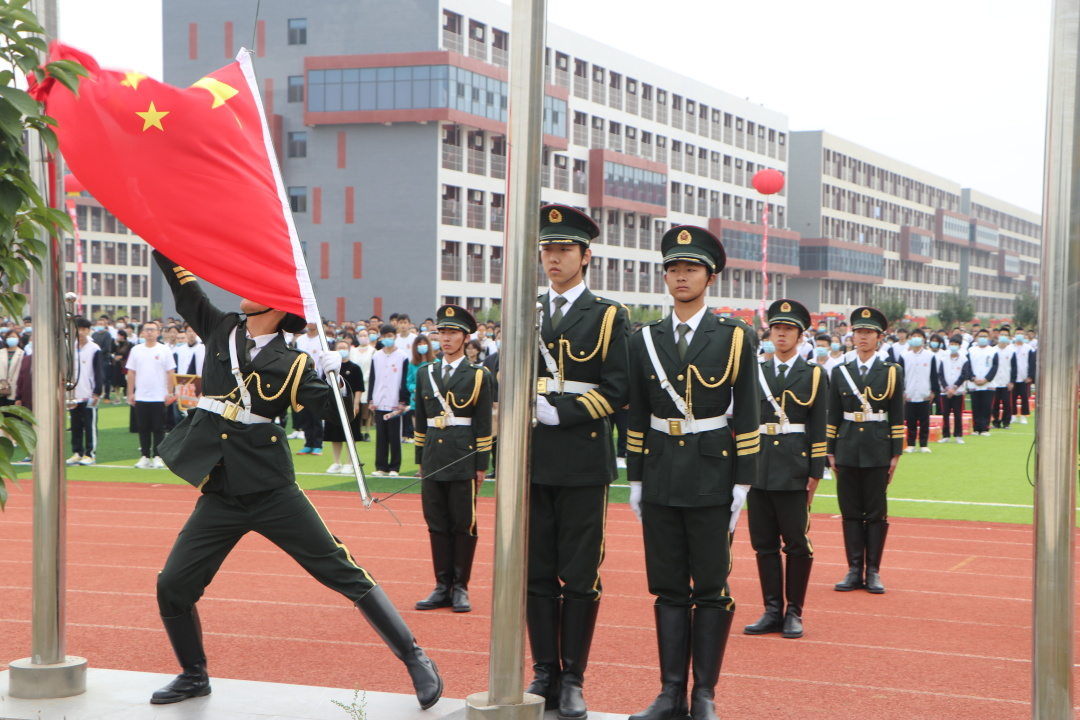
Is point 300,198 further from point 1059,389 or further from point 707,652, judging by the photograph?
point 1059,389

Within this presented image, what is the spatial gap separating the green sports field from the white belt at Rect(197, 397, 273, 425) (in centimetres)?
870

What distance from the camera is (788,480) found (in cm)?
740

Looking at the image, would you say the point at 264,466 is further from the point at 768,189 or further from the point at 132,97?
the point at 768,189

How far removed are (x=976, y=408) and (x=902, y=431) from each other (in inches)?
649

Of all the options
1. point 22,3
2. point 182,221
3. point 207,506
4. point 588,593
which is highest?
point 22,3

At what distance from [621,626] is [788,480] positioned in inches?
55.0

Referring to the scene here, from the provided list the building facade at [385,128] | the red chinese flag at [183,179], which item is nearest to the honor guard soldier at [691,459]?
→ the red chinese flag at [183,179]

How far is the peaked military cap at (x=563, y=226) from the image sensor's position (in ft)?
18.0

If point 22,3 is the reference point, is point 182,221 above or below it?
below

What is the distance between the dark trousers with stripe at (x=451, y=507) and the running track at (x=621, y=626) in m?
0.57

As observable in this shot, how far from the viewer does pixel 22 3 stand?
382 centimetres

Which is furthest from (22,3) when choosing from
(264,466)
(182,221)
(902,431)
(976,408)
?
(976,408)

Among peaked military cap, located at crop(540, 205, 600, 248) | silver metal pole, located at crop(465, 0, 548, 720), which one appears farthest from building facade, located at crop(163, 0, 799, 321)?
silver metal pole, located at crop(465, 0, 548, 720)

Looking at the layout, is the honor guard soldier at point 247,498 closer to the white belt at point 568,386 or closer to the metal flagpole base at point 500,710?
the metal flagpole base at point 500,710
